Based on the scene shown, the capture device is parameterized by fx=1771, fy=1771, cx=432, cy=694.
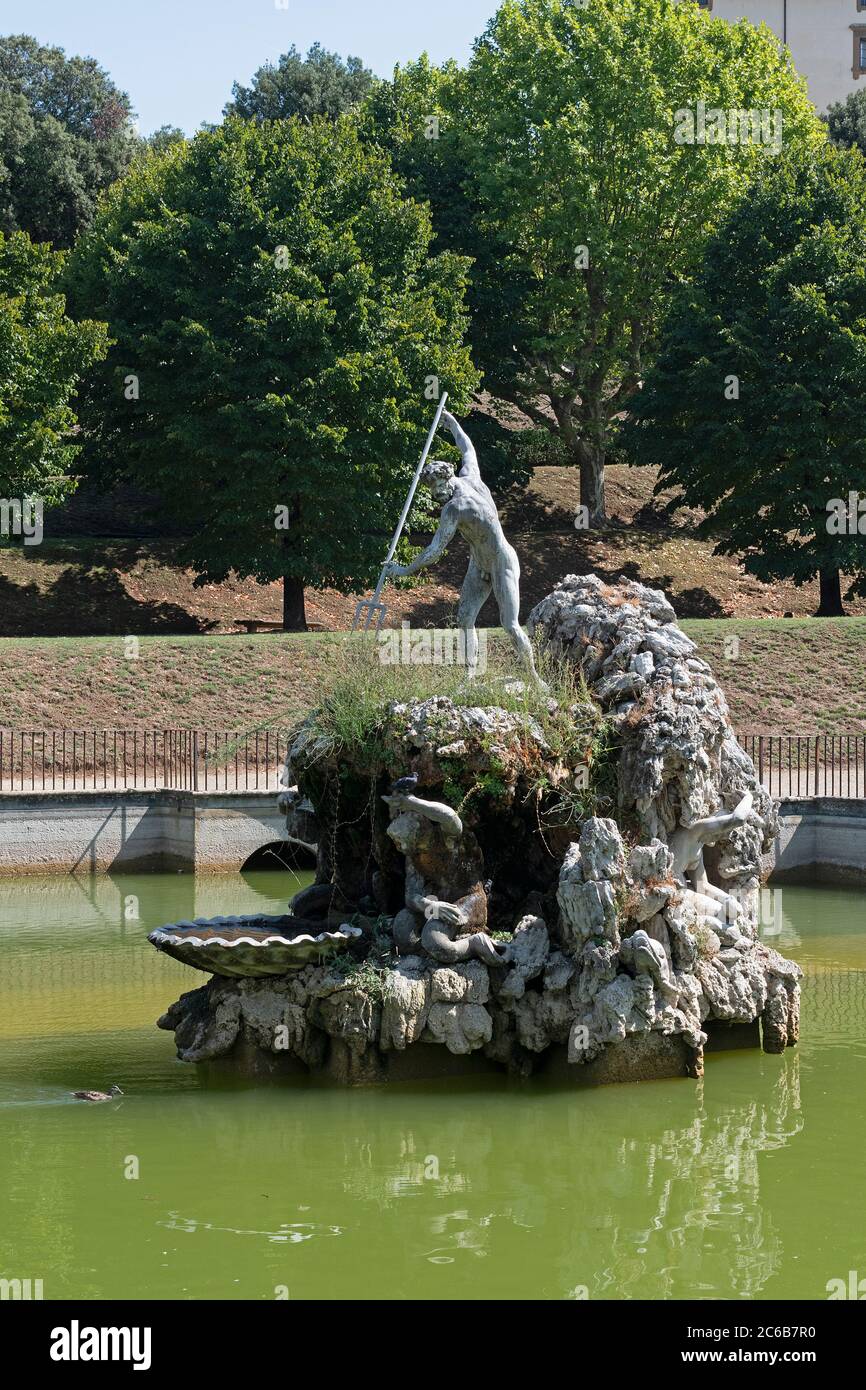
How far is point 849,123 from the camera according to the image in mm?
69750

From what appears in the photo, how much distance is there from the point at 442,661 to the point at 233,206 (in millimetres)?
28115

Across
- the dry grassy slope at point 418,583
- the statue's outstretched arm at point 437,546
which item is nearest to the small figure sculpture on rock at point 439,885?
the statue's outstretched arm at point 437,546

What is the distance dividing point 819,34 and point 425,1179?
82176mm

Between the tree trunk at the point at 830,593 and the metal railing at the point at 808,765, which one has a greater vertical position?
the tree trunk at the point at 830,593

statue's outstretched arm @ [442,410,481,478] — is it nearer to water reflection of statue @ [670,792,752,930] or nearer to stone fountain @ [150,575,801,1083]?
stone fountain @ [150,575,801,1083]

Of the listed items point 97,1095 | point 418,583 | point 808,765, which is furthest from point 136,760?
point 97,1095

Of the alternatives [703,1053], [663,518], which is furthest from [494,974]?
[663,518]

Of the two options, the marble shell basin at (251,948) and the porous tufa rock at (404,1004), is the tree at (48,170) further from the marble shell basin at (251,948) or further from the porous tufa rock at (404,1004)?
the porous tufa rock at (404,1004)

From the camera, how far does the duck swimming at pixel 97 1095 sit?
1412 cm

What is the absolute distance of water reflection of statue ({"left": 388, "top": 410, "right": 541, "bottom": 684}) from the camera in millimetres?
16984

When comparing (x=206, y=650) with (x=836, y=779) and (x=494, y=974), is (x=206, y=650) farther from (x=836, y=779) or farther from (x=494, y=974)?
(x=494, y=974)

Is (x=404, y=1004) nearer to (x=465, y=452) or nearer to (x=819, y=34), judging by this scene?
(x=465, y=452)

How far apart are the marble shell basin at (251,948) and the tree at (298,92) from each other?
59.0 metres

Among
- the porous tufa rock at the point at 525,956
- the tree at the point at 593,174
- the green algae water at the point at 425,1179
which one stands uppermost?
the tree at the point at 593,174
